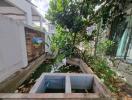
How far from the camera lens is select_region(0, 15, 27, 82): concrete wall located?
368 centimetres

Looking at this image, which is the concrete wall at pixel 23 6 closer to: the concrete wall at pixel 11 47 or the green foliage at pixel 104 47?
the concrete wall at pixel 11 47

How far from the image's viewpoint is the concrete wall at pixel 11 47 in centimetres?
368

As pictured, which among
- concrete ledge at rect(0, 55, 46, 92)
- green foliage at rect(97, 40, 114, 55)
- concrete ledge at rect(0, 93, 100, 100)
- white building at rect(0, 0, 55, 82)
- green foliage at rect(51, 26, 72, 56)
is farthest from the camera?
green foliage at rect(51, 26, 72, 56)

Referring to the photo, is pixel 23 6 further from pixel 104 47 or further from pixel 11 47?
pixel 104 47

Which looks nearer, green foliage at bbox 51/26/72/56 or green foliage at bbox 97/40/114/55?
green foliage at bbox 97/40/114/55

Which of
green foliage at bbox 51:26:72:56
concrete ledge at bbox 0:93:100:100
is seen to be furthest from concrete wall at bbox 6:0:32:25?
concrete ledge at bbox 0:93:100:100

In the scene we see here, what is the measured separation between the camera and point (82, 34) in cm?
785

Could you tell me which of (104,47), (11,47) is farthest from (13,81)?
(104,47)

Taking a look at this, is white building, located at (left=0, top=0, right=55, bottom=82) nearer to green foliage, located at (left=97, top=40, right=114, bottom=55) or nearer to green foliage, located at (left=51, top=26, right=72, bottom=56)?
green foliage, located at (left=51, top=26, right=72, bottom=56)

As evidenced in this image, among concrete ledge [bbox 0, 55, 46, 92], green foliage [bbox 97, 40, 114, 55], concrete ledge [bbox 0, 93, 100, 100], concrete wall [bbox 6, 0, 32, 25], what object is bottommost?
concrete ledge [bbox 0, 55, 46, 92]

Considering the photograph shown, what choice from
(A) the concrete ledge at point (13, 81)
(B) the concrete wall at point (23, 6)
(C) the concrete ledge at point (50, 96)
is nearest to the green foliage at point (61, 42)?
(B) the concrete wall at point (23, 6)

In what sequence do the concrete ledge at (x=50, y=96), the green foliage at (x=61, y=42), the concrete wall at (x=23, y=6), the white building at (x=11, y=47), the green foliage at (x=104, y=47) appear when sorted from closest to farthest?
the concrete ledge at (x=50, y=96)
the white building at (x=11, y=47)
the green foliage at (x=104, y=47)
the concrete wall at (x=23, y=6)
the green foliage at (x=61, y=42)

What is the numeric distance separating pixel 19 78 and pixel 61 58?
9.15 ft

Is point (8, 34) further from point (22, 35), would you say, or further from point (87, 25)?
point (87, 25)
